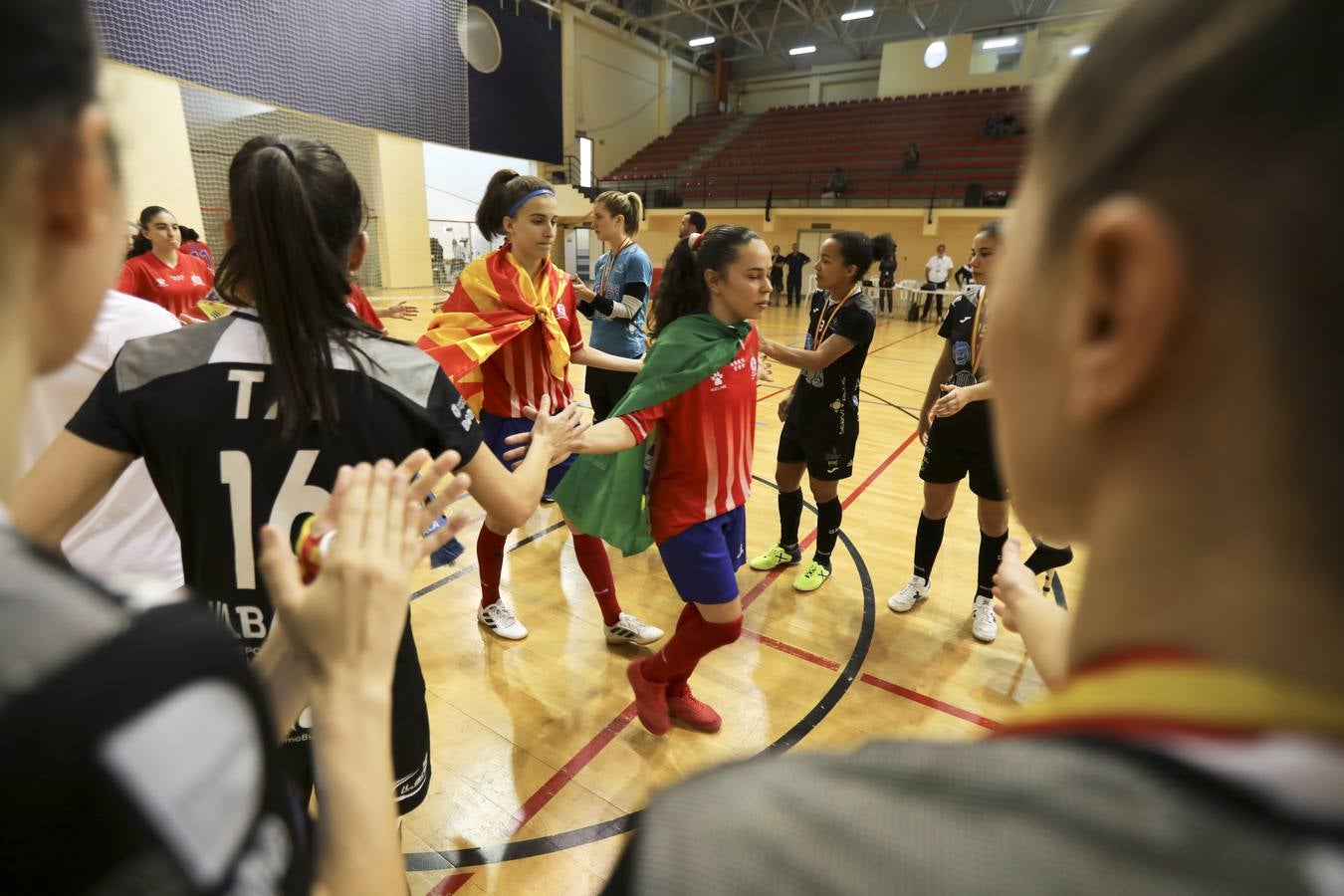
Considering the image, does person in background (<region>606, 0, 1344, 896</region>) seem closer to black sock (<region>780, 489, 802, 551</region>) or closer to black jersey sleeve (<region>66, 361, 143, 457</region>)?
black jersey sleeve (<region>66, 361, 143, 457</region>)

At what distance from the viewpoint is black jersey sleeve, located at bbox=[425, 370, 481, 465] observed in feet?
4.25

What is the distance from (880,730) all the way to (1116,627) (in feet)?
7.79

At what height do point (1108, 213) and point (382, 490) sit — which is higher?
point (1108, 213)

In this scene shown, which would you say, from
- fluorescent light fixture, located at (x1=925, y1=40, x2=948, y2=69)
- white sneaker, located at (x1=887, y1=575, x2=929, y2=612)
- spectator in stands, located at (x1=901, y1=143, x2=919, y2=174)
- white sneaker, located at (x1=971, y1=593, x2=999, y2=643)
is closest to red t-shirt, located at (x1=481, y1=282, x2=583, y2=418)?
white sneaker, located at (x1=887, y1=575, x2=929, y2=612)

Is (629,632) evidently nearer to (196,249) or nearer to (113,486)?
(113,486)

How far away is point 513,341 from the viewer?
9.87ft

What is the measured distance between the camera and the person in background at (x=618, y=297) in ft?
14.6

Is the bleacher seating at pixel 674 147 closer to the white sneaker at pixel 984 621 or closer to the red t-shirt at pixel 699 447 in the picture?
the white sneaker at pixel 984 621

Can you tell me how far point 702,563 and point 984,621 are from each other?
1.76 meters

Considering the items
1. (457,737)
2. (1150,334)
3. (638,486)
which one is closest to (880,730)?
(638,486)

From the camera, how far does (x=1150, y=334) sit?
1.26 feet

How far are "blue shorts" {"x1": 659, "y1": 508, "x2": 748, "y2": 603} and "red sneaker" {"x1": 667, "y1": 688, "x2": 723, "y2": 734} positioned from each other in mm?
507

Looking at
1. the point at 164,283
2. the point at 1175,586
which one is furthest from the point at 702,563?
the point at 164,283

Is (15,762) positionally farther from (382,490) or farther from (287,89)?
(287,89)
